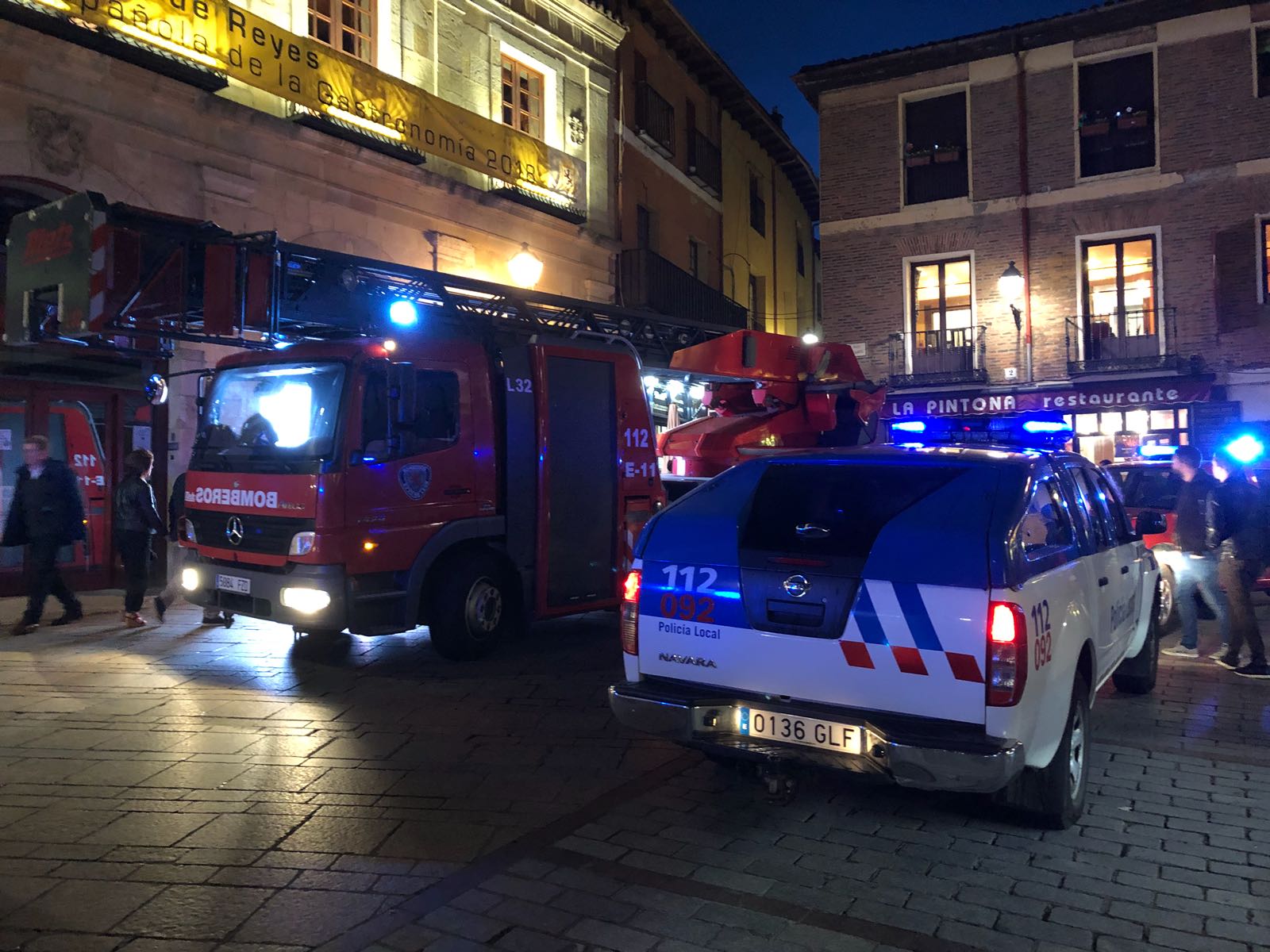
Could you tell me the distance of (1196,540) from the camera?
7988mm

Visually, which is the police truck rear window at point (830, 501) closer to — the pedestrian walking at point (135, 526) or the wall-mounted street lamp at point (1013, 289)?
the pedestrian walking at point (135, 526)

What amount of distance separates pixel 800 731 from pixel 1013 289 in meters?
18.6

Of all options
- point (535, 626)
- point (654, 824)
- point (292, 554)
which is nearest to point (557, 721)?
point (654, 824)

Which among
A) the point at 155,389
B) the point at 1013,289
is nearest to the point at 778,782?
the point at 155,389

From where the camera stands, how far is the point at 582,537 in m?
9.26

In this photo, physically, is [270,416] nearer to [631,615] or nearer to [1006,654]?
[631,615]

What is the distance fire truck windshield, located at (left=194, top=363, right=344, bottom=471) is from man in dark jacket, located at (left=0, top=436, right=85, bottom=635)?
207 cm

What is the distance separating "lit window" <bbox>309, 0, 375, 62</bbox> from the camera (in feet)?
45.9

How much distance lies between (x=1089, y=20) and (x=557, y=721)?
20.2 meters

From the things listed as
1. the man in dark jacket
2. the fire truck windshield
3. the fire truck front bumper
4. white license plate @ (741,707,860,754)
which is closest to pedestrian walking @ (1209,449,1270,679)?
white license plate @ (741,707,860,754)

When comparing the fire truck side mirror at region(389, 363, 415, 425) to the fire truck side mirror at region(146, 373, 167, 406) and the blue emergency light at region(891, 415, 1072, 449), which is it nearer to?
the fire truck side mirror at region(146, 373, 167, 406)

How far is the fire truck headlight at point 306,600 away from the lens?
7246mm

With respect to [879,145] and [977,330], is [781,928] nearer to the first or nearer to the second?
[977,330]

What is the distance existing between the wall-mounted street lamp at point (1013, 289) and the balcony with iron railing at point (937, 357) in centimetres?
75
